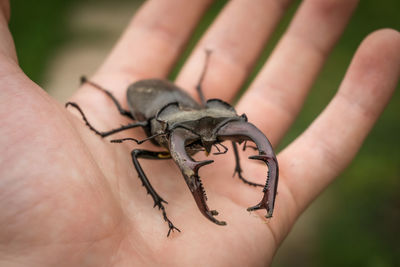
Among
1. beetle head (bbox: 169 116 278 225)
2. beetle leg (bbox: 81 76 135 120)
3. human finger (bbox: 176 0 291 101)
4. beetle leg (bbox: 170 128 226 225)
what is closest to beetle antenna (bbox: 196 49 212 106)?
human finger (bbox: 176 0 291 101)

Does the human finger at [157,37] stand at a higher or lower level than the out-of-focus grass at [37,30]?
higher

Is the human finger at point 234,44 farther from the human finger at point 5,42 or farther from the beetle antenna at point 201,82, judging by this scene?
the human finger at point 5,42

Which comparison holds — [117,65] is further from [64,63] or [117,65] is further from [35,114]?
[64,63]

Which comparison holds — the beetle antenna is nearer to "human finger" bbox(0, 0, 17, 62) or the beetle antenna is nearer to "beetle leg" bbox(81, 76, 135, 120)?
"beetle leg" bbox(81, 76, 135, 120)

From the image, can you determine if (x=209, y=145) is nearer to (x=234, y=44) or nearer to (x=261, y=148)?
(x=261, y=148)

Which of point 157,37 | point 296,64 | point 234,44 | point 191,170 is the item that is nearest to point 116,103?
point 157,37

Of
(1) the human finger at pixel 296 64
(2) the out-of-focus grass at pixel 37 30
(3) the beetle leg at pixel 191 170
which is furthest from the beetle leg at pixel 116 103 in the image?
(2) the out-of-focus grass at pixel 37 30

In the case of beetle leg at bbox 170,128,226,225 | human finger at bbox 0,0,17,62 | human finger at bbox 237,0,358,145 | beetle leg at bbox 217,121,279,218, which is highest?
human finger at bbox 237,0,358,145
